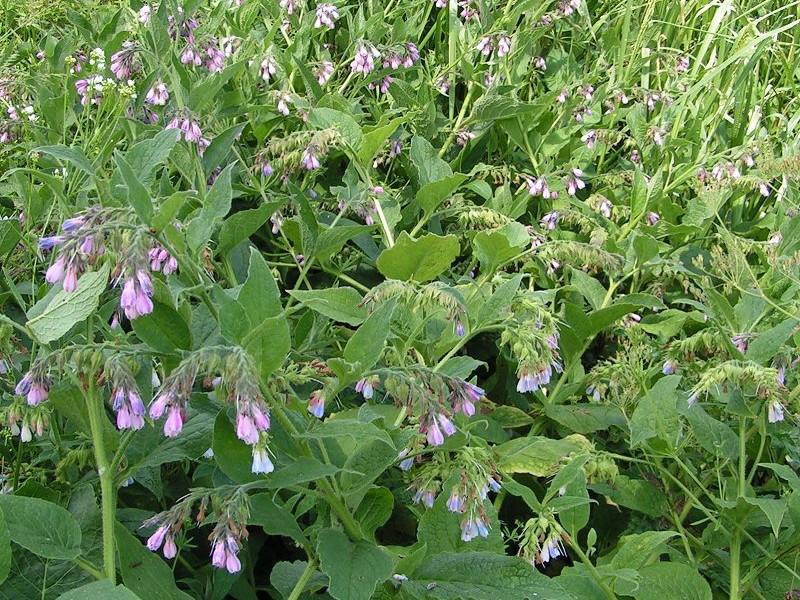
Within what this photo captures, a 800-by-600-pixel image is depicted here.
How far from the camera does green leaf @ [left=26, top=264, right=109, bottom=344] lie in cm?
126

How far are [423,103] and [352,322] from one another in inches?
65.5

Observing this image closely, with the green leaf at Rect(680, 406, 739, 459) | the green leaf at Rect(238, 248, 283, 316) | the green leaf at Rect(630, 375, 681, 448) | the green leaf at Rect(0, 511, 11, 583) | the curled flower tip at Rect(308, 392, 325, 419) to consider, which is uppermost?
the green leaf at Rect(238, 248, 283, 316)

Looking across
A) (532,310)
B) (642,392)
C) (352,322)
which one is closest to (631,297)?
(642,392)

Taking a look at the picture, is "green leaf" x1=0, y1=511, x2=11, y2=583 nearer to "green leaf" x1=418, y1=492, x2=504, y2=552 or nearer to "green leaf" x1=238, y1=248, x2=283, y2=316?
"green leaf" x1=238, y1=248, x2=283, y2=316

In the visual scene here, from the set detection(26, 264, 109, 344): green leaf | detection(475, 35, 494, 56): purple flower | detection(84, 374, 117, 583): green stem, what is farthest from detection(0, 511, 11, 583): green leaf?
detection(475, 35, 494, 56): purple flower

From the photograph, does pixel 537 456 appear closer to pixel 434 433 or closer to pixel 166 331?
pixel 434 433

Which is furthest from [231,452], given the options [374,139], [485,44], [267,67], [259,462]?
[485,44]

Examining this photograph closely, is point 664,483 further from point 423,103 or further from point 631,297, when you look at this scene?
point 423,103

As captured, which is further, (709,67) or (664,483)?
(709,67)

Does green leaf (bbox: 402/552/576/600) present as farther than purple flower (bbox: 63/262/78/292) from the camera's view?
Yes

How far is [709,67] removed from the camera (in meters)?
4.14

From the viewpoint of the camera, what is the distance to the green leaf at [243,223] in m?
1.63

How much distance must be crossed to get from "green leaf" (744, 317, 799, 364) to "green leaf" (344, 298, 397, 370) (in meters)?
1.09

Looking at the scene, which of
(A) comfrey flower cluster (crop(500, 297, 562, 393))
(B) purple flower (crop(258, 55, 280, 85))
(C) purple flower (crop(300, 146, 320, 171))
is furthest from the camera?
(B) purple flower (crop(258, 55, 280, 85))
